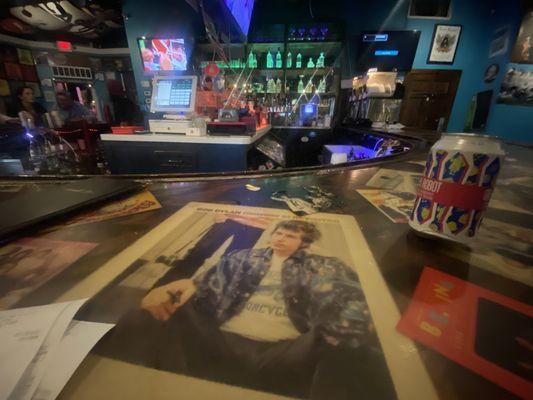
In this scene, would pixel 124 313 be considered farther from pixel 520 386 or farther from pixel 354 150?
pixel 354 150

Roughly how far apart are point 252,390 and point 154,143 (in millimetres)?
2049

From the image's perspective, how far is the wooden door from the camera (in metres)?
4.11

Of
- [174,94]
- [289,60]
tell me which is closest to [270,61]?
[289,60]

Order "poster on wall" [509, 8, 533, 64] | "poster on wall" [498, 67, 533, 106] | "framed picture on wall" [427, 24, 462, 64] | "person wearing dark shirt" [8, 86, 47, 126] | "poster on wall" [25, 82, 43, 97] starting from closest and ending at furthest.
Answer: "poster on wall" [509, 8, 533, 64], "poster on wall" [498, 67, 533, 106], "framed picture on wall" [427, 24, 462, 64], "person wearing dark shirt" [8, 86, 47, 126], "poster on wall" [25, 82, 43, 97]

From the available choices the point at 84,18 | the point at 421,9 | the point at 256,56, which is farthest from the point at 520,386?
the point at 84,18

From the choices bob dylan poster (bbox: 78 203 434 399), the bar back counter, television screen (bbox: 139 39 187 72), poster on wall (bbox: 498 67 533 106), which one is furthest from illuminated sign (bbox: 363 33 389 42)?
bob dylan poster (bbox: 78 203 434 399)

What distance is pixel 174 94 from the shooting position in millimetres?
2033

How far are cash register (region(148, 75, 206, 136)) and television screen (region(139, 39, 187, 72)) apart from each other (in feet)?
6.24

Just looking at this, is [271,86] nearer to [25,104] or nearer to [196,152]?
[196,152]

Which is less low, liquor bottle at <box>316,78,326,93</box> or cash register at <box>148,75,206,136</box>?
liquor bottle at <box>316,78,326,93</box>

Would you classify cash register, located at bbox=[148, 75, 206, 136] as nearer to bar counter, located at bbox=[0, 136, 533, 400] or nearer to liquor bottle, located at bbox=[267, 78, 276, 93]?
bar counter, located at bbox=[0, 136, 533, 400]

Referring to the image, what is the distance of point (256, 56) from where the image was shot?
3.70 meters

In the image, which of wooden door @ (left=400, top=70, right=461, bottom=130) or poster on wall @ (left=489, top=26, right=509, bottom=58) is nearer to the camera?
poster on wall @ (left=489, top=26, right=509, bottom=58)

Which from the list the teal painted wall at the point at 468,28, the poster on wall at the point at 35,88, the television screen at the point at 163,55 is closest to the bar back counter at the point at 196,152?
the television screen at the point at 163,55
